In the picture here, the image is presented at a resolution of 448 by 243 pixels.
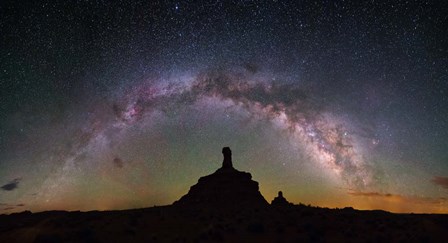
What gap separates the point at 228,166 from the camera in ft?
213

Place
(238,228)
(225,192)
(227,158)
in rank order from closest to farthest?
(238,228) < (225,192) < (227,158)

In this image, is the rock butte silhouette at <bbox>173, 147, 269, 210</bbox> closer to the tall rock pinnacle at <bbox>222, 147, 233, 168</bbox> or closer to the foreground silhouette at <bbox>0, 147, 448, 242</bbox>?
the tall rock pinnacle at <bbox>222, 147, 233, 168</bbox>

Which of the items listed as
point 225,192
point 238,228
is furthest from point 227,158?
point 238,228

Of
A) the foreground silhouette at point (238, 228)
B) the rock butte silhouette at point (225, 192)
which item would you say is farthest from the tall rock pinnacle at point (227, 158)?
the foreground silhouette at point (238, 228)

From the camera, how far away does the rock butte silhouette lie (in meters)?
53.2

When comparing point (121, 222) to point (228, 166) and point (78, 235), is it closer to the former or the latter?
point (78, 235)

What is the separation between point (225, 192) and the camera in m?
55.0

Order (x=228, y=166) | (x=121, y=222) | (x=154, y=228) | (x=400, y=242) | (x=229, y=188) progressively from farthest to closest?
(x=228, y=166) → (x=229, y=188) → (x=121, y=222) → (x=154, y=228) → (x=400, y=242)

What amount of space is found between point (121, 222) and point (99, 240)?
521cm

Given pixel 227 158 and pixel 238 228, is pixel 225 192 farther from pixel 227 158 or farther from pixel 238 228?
pixel 238 228

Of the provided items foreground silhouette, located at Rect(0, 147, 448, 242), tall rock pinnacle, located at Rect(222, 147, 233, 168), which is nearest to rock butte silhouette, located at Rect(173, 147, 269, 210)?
tall rock pinnacle, located at Rect(222, 147, 233, 168)

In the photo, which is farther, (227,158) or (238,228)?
(227,158)

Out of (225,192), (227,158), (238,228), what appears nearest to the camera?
(238,228)

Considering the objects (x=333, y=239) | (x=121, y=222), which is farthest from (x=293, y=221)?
(x=121, y=222)
